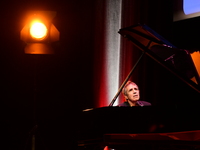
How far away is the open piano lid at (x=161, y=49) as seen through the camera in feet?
10.1

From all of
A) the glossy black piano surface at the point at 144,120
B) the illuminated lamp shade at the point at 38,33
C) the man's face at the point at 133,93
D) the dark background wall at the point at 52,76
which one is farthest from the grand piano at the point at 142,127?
the dark background wall at the point at 52,76

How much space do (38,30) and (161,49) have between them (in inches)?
55.1

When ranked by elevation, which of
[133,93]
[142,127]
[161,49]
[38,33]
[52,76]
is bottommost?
[142,127]

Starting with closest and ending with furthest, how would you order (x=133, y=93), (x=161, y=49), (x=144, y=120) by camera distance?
(x=144, y=120) < (x=161, y=49) < (x=133, y=93)

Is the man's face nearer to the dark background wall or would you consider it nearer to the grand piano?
the dark background wall

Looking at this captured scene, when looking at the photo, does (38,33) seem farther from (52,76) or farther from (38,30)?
(52,76)

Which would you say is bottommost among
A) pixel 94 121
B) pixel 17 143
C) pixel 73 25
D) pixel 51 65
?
pixel 17 143

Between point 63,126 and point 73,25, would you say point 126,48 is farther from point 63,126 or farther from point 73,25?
point 63,126

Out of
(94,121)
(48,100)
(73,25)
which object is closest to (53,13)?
(73,25)

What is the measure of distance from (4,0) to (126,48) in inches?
61.5

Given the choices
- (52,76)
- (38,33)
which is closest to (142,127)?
(38,33)

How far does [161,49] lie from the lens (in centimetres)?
348

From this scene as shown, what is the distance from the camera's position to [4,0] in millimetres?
4594

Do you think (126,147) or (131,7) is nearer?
(126,147)
